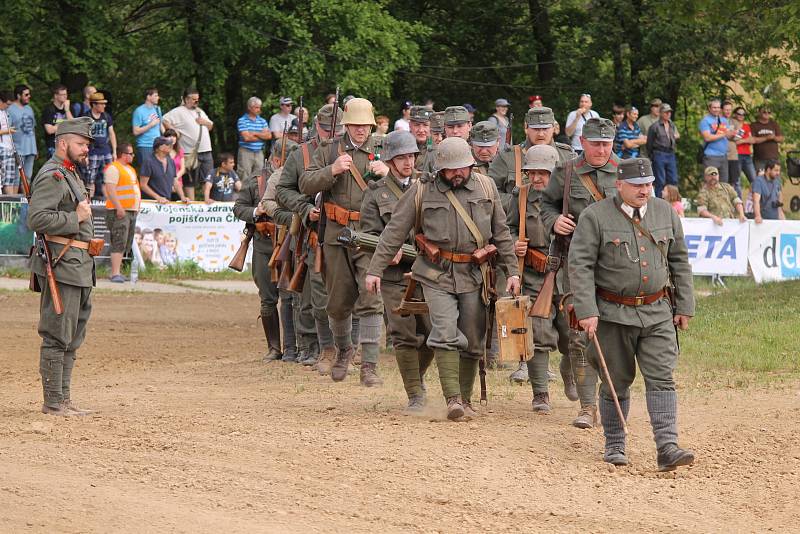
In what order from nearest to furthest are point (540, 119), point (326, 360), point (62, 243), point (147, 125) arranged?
point (62, 243), point (540, 119), point (326, 360), point (147, 125)

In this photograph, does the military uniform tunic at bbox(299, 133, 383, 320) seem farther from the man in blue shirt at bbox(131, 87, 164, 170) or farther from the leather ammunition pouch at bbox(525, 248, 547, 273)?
the man in blue shirt at bbox(131, 87, 164, 170)

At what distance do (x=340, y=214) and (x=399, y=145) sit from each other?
149cm

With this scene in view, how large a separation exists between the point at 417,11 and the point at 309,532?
1122 inches

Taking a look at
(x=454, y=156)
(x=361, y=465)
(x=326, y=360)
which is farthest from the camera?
(x=326, y=360)

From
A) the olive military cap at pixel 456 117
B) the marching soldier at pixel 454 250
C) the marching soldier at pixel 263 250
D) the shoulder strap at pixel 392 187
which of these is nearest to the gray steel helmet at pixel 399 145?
the shoulder strap at pixel 392 187

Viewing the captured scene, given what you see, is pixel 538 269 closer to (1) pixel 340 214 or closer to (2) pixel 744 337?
(1) pixel 340 214

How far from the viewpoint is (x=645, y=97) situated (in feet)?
103

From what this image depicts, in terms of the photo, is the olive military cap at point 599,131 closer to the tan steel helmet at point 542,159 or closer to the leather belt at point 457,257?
the tan steel helmet at point 542,159

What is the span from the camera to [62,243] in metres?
10.3

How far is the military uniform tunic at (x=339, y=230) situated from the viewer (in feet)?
39.9

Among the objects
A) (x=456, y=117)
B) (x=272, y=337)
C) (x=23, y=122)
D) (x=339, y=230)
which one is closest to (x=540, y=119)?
(x=456, y=117)

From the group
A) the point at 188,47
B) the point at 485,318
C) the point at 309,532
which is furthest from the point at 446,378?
the point at 188,47

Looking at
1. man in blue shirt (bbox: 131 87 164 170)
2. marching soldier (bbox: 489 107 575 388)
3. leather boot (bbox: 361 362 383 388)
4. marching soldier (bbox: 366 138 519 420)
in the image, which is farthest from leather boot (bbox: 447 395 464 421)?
man in blue shirt (bbox: 131 87 164 170)

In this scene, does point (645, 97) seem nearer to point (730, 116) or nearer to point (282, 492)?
point (730, 116)
